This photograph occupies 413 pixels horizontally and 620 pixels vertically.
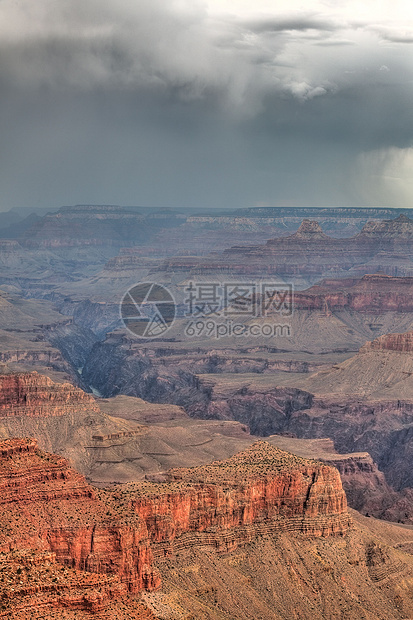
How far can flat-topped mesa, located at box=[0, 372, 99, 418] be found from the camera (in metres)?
123

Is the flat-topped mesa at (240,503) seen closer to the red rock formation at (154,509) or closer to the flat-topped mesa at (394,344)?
the red rock formation at (154,509)

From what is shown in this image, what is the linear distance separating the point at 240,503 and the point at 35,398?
54250 millimetres

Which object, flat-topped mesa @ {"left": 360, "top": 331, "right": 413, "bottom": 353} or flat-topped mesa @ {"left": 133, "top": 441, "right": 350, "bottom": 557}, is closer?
flat-topped mesa @ {"left": 133, "top": 441, "right": 350, "bottom": 557}

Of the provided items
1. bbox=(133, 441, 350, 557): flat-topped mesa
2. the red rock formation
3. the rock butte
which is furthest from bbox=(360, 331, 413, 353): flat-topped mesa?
bbox=(133, 441, 350, 557): flat-topped mesa

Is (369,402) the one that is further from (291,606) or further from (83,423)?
(291,606)

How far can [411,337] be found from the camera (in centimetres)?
17950

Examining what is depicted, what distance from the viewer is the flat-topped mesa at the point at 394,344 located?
178250 mm

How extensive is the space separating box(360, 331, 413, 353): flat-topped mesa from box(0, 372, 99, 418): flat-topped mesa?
214 feet

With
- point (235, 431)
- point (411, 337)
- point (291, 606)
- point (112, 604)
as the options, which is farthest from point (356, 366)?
point (112, 604)

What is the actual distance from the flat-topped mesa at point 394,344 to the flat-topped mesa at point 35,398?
65115mm

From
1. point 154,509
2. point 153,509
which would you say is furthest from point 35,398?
point 153,509

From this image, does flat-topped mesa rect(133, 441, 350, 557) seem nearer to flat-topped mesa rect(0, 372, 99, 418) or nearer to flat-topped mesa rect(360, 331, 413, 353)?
flat-topped mesa rect(0, 372, 99, 418)

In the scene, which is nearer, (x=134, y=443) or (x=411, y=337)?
(x=134, y=443)

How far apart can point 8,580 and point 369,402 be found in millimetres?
121608
